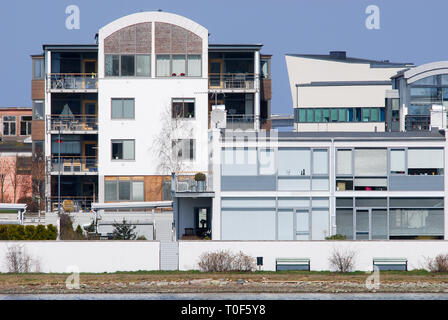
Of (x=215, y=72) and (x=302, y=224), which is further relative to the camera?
(x=215, y=72)

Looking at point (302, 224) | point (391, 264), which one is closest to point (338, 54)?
point (302, 224)

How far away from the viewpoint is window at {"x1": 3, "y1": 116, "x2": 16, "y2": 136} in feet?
306

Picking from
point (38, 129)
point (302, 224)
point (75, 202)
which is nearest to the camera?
point (302, 224)

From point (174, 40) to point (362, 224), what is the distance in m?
26.1

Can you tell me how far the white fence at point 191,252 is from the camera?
4266 cm

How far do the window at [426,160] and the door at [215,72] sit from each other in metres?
25.5

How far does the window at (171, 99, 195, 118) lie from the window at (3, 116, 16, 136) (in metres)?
30.5

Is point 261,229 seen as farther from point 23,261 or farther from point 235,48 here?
point 235,48

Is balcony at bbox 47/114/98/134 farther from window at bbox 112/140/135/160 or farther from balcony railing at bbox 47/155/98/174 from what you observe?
window at bbox 112/140/135/160

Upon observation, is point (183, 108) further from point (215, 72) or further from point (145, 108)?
point (215, 72)

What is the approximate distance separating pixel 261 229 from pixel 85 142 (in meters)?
27.0

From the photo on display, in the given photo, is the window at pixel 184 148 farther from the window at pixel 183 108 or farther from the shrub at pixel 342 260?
the shrub at pixel 342 260

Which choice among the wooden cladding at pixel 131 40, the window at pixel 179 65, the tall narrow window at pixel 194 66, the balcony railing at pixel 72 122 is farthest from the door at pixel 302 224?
the balcony railing at pixel 72 122

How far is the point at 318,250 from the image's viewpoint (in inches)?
1699
